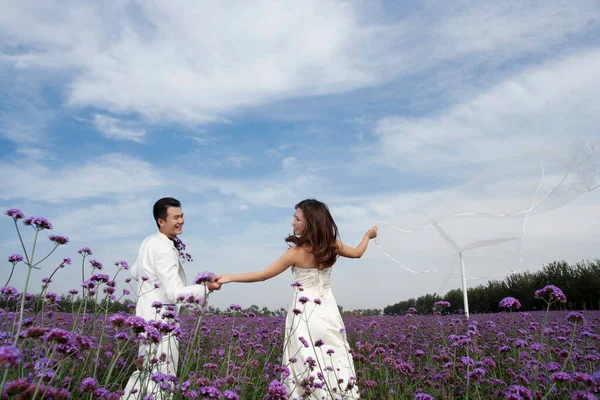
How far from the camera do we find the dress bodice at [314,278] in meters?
5.14

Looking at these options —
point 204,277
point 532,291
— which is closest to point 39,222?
point 204,277

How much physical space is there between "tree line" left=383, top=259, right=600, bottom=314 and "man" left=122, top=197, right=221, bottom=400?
12.1 metres

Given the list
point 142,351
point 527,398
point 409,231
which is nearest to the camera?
point 527,398

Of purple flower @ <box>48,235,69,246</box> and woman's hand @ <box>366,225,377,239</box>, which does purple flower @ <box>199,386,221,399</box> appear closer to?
purple flower @ <box>48,235,69,246</box>

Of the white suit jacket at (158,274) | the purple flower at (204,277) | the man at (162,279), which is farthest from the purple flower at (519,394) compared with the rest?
the white suit jacket at (158,274)

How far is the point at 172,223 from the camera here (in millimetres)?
4672

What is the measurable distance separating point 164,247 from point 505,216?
6.79 metres

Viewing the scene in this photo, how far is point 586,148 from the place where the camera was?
9508 mm

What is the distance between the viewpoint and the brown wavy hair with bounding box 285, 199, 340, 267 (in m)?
5.15

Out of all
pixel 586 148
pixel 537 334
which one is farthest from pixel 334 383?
pixel 586 148

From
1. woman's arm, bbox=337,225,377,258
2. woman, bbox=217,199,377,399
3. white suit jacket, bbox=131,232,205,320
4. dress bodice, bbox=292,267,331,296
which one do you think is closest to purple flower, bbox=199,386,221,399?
white suit jacket, bbox=131,232,205,320

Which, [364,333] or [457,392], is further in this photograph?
[364,333]

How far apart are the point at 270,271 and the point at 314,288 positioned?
0.54 meters

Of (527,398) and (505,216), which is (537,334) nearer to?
(505,216)
